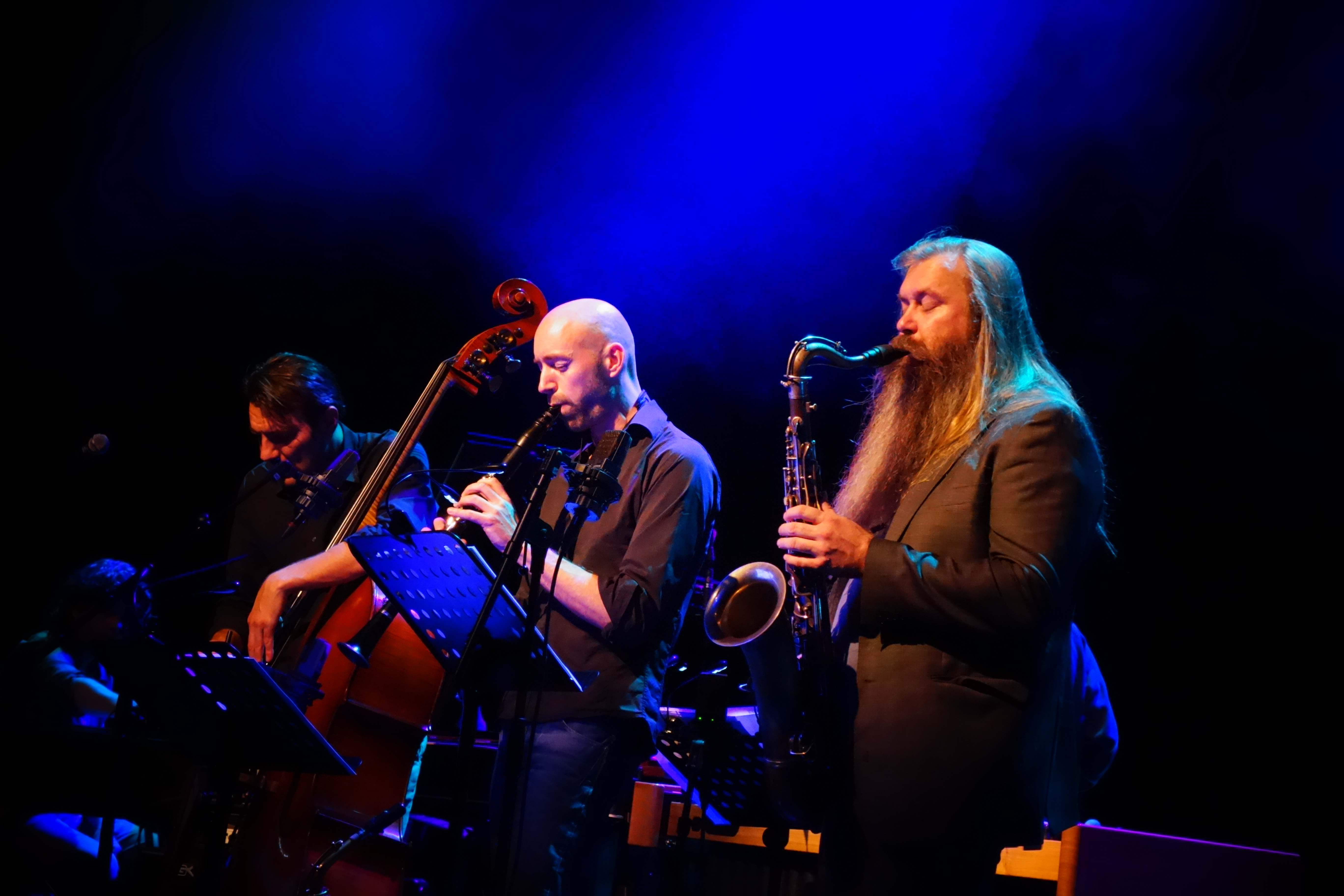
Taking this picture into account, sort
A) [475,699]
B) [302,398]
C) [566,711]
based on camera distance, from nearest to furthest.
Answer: [475,699]
[566,711]
[302,398]

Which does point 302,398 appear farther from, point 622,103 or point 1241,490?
point 1241,490

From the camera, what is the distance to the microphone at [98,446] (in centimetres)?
354

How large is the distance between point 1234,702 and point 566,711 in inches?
107

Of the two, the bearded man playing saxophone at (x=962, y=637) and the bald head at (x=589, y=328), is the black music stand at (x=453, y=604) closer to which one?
the bearded man playing saxophone at (x=962, y=637)

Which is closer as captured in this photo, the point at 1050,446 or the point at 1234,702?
the point at 1050,446

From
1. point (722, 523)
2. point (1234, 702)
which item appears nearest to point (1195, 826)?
point (1234, 702)

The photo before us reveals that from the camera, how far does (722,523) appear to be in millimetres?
4973

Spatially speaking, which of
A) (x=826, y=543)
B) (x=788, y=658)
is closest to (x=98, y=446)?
(x=788, y=658)

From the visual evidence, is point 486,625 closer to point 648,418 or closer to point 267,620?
point 648,418

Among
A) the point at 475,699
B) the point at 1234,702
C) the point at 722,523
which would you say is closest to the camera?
the point at 475,699

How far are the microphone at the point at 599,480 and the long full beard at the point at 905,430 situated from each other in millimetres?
592

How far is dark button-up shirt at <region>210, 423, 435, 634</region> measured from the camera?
3.62 meters

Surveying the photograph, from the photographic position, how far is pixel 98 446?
11.6ft

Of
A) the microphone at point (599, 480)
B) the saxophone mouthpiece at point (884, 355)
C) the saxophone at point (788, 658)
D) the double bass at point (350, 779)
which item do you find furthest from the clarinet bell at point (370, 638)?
the saxophone mouthpiece at point (884, 355)
